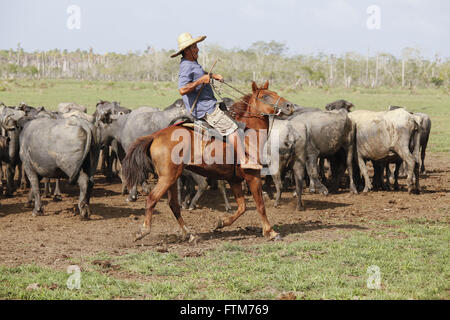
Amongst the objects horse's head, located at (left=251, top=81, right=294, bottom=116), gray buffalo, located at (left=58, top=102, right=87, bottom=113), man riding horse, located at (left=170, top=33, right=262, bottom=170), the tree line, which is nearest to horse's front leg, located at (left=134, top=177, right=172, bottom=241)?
man riding horse, located at (left=170, top=33, right=262, bottom=170)

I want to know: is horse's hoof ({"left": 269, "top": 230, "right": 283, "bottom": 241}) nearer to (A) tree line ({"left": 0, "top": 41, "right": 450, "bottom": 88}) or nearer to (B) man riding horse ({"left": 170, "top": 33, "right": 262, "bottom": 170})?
(B) man riding horse ({"left": 170, "top": 33, "right": 262, "bottom": 170})

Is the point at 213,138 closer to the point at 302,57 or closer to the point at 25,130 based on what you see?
the point at 25,130

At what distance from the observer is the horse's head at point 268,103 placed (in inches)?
350

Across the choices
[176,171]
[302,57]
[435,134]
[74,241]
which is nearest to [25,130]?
[74,241]

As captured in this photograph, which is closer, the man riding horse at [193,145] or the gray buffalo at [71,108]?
the man riding horse at [193,145]

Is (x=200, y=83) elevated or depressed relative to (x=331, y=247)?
elevated

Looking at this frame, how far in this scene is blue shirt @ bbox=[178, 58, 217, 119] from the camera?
8.57 m

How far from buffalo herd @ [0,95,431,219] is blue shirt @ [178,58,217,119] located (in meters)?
2.84

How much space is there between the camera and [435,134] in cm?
2606

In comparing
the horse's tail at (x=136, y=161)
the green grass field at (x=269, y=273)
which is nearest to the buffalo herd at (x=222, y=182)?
the horse's tail at (x=136, y=161)

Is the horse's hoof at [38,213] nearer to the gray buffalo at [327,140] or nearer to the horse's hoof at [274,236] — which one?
the horse's hoof at [274,236]

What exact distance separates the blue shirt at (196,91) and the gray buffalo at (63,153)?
10.2 ft

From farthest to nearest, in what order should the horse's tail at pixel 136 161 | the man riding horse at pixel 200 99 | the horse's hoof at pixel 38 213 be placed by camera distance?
1. the horse's hoof at pixel 38 213
2. the horse's tail at pixel 136 161
3. the man riding horse at pixel 200 99

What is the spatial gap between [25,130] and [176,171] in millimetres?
4691
